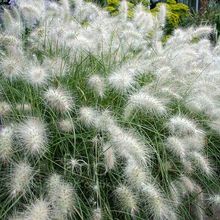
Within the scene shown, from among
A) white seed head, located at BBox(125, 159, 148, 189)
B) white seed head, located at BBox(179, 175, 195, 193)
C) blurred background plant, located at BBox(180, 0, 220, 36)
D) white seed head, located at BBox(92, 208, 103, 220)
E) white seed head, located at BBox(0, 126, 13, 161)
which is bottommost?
blurred background plant, located at BBox(180, 0, 220, 36)

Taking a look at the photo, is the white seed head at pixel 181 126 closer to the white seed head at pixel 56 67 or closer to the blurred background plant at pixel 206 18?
the white seed head at pixel 56 67

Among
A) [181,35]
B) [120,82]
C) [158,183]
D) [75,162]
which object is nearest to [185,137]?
[158,183]

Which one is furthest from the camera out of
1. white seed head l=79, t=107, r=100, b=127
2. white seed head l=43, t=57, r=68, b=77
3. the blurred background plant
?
the blurred background plant

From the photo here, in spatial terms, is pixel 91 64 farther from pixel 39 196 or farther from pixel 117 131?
pixel 39 196

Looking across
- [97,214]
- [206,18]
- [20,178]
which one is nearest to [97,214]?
[97,214]

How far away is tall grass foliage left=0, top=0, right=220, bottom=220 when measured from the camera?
6.43 feet

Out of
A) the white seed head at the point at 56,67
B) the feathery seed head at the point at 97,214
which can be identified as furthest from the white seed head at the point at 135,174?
the white seed head at the point at 56,67

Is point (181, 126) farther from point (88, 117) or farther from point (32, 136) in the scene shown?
point (32, 136)

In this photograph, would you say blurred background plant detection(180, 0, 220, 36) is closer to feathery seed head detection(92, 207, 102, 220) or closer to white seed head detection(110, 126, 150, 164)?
white seed head detection(110, 126, 150, 164)

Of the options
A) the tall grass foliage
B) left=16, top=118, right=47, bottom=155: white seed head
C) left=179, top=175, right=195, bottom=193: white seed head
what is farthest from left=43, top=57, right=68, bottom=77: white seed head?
left=179, top=175, right=195, bottom=193: white seed head

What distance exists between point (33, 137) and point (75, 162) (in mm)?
263

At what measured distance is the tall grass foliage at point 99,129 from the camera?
1.96 metres

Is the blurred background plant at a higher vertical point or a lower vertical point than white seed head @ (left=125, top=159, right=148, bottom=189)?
lower

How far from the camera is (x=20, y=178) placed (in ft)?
5.99
